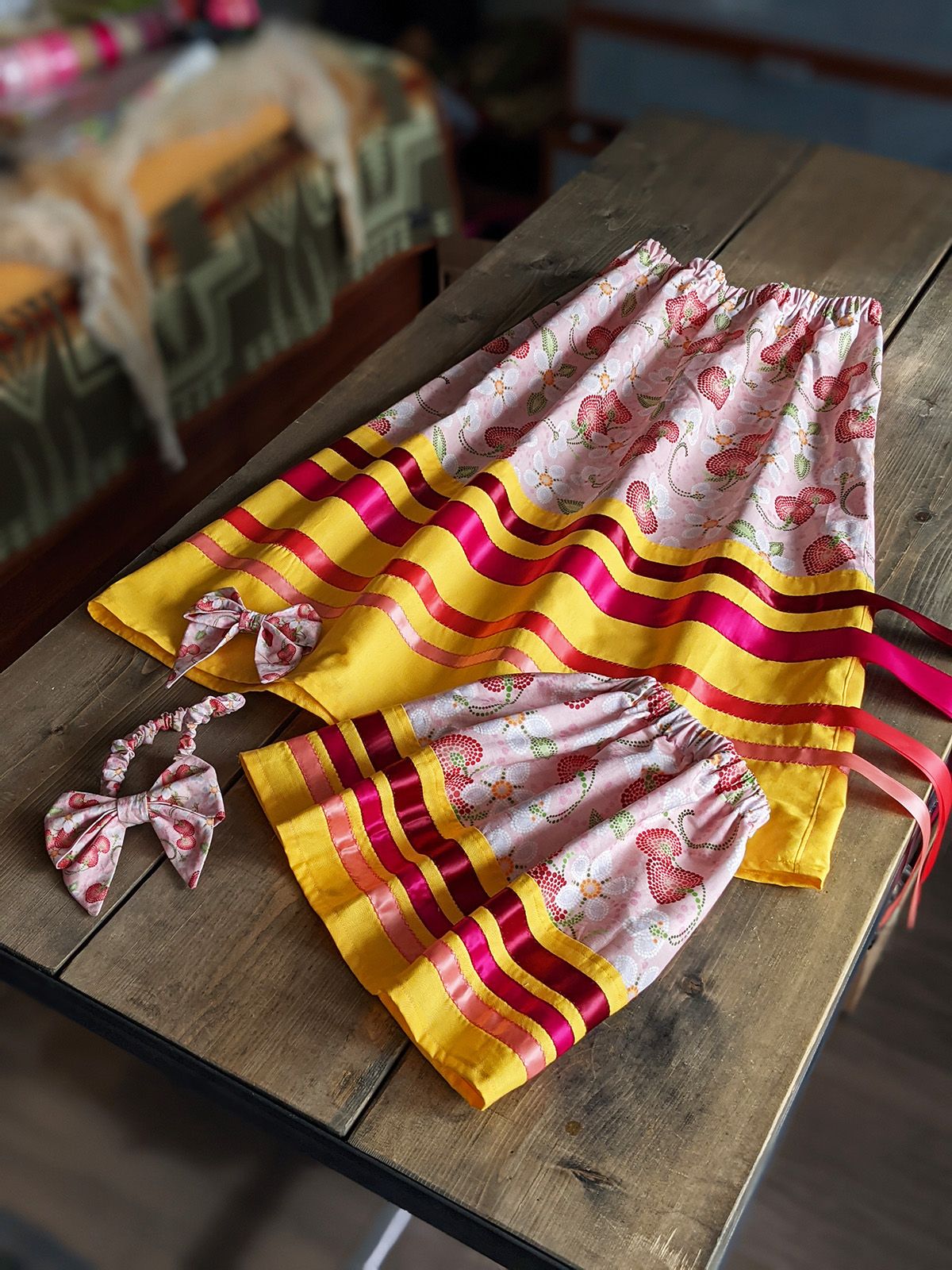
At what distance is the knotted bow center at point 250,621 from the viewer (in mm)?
833

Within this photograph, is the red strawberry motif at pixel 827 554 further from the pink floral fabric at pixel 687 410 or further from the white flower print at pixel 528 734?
the white flower print at pixel 528 734

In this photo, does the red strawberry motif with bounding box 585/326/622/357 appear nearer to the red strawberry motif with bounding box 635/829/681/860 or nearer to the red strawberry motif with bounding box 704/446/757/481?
the red strawberry motif with bounding box 704/446/757/481

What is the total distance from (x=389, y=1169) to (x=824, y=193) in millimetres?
1200

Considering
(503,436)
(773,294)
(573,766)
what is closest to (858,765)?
(573,766)

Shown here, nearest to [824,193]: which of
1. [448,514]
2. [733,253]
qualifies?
[733,253]

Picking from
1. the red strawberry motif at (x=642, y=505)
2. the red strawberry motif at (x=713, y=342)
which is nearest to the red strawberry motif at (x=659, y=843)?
the red strawberry motif at (x=642, y=505)

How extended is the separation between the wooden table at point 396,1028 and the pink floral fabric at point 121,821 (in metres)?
0.01

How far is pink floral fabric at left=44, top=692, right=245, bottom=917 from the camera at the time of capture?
28.6 inches

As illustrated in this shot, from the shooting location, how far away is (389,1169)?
615mm

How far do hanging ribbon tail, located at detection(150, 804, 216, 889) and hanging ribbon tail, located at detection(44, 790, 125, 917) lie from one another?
0.03 m

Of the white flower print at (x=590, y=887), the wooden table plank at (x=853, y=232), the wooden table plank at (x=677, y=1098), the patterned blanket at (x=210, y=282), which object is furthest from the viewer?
the wooden table plank at (x=853, y=232)

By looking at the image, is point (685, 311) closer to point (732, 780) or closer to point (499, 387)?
point (499, 387)

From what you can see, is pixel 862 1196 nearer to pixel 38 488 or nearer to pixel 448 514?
pixel 448 514

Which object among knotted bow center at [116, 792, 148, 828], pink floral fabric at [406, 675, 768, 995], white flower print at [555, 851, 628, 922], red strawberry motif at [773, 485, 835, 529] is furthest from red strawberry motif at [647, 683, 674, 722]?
knotted bow center at [116, 792, 148, 828]
